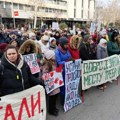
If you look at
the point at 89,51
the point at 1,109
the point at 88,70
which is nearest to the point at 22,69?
the point at 1,109

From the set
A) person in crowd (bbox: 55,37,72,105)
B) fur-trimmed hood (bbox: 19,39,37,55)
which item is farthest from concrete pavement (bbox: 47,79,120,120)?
fur-trimmed hood (bbox: 19,39,37,55)

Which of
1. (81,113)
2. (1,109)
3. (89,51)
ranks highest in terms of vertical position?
(89,51)

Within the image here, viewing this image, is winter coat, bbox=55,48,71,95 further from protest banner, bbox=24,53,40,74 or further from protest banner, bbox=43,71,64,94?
protest banner, bbox=24,53,40,74

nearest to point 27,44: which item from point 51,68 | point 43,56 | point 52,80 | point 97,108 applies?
point 43,56

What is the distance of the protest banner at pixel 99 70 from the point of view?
268 inches

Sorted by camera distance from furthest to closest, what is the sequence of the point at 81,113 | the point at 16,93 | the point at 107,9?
the point at 107,9 → the point at 81,113 → the point at 16,93

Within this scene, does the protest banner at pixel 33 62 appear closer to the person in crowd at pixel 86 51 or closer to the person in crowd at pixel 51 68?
the person in crowd at pixel 51 68

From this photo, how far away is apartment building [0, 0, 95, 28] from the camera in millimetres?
51750

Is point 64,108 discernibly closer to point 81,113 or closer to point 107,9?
point 81,113

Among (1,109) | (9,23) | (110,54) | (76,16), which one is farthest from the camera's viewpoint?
(76,16)

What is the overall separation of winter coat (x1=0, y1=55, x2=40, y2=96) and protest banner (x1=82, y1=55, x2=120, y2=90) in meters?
2.52

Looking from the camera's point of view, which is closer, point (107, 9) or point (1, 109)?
point (1, 109)

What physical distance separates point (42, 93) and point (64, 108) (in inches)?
57.1

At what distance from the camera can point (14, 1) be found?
54969 millimetres
